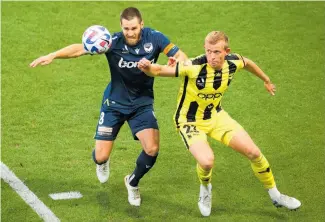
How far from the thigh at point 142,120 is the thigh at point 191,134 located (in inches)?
17.8

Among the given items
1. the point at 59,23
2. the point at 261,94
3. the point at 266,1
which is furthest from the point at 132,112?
the point at 266,1

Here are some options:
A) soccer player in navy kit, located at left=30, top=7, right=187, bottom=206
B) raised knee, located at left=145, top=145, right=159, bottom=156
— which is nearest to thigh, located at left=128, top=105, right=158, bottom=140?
soccer player in navy kit, located at left=30, top=7, right=187, bottom=206

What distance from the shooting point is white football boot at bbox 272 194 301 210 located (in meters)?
10.2

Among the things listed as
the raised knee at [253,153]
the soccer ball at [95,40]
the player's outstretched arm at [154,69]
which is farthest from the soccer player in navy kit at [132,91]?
the raised knee at [253,153]

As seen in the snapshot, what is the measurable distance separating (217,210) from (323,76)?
522 centimetres

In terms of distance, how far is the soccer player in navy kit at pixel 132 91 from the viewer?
10.1 m

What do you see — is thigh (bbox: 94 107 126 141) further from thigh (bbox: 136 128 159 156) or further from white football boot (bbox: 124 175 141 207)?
white football boot (bbox: 124 175 141 207)

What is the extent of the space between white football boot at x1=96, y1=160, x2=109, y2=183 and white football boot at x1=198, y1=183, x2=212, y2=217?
4.83ft

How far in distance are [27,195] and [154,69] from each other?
109 inches

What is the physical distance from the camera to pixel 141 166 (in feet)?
34.3

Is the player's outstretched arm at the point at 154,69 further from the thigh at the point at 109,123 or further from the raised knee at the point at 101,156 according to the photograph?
the raised knee at the point at 101,156

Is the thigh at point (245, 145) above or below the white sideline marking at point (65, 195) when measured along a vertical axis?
above

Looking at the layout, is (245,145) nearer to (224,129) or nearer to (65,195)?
(224,129)

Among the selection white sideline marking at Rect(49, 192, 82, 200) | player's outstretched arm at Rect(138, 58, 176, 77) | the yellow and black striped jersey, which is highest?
player's outstretched arm at Rect(138, 58, 176, 77)
